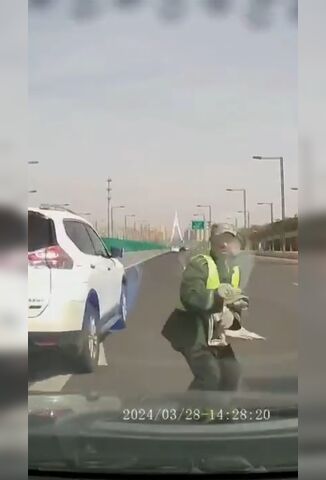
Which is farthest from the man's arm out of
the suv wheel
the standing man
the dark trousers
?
the suv wheel

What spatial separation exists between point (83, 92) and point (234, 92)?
16.3 inches

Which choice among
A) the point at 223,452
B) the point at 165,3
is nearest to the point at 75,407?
the point at 223,452

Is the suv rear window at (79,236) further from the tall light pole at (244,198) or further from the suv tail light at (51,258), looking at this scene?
the tall light pole at (244,198)

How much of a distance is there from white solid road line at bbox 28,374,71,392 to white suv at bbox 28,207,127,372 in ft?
0.18

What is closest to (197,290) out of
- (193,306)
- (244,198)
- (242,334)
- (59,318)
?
(193,306)

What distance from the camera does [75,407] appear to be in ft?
7.26

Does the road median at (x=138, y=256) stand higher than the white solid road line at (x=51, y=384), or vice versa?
the road median at (x=138, y=256)

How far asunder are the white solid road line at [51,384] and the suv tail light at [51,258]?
1.02 feet

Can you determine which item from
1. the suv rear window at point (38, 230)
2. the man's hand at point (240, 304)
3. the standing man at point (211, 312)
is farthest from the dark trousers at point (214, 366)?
the suv rear window at point (38, 230)

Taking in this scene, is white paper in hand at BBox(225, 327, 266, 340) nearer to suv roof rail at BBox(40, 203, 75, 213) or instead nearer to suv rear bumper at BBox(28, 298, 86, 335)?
suv rear bumper at BBox(28, 298, 86, 335)

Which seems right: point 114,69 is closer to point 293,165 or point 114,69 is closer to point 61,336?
point 293,165

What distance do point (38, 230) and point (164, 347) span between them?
48 centimetres

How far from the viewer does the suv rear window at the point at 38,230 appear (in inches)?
84.6

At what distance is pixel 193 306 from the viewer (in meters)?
2.17
